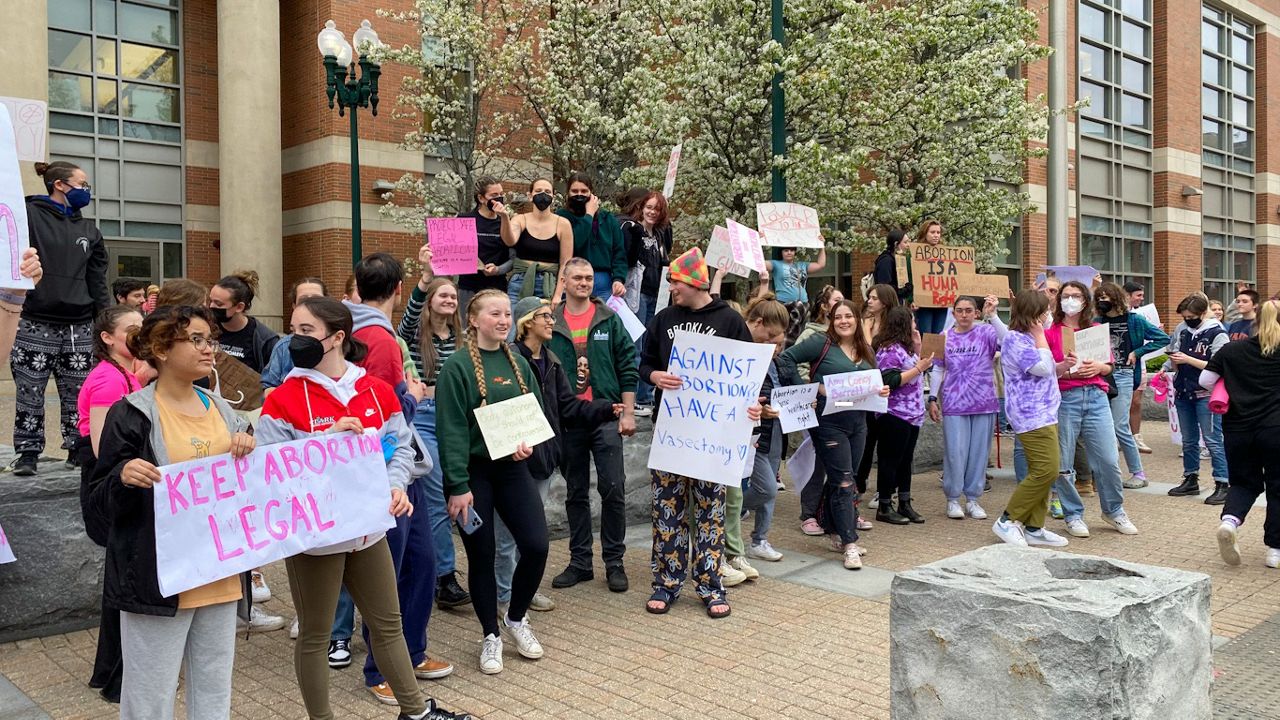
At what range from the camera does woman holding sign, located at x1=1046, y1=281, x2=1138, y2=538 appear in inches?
323

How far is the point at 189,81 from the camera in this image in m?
20.2

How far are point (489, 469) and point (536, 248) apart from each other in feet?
12.7

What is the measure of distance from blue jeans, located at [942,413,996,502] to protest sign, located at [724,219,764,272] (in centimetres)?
233

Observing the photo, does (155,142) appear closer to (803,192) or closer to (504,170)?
(504,170)

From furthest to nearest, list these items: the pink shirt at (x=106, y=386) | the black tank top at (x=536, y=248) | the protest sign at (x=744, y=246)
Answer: the protest sign at (x=744, y=246), the black tank top at (x=536, y=248), the pink shirt at (x=106, y=386)

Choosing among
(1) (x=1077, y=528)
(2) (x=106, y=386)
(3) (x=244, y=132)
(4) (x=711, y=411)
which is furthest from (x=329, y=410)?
(3) (x=244, y=132)

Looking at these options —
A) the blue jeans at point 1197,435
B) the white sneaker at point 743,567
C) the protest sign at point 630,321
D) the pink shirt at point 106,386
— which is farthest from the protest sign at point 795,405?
the blue jeans at point 1197,435

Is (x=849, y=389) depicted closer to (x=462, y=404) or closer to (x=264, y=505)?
(x=462, y=404)

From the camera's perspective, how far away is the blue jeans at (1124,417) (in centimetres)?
996

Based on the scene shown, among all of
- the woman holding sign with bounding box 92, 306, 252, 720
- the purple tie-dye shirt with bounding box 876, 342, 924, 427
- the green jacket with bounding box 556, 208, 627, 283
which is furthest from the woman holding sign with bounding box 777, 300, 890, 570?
the woman holding sign with bounding box 92, 306, 252, 720

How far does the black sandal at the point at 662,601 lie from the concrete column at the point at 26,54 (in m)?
14.2

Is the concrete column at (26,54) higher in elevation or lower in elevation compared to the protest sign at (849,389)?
higher

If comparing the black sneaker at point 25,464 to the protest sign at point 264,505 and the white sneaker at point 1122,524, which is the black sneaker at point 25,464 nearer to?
the protest sign at point 264,505

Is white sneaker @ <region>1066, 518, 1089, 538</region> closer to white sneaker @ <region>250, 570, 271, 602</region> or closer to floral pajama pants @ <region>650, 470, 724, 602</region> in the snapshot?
floral pajama pants @ <region>650, 470, 724, 602</region>
